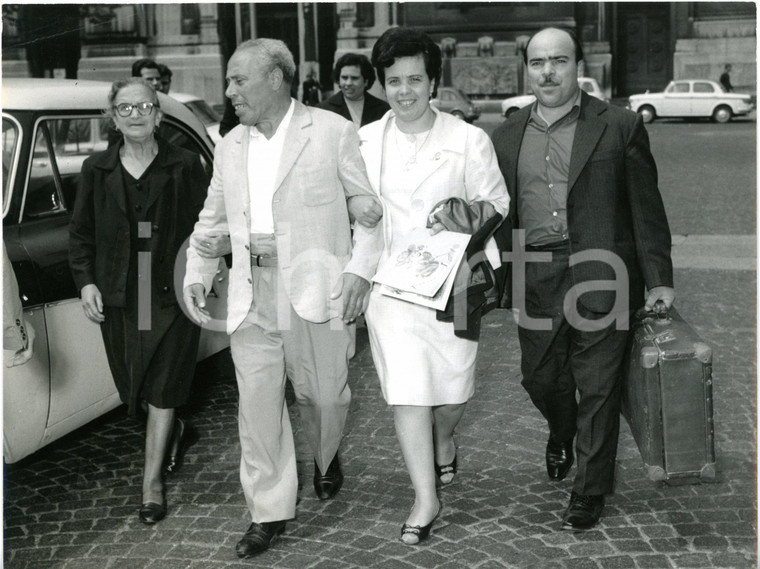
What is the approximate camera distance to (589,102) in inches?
170

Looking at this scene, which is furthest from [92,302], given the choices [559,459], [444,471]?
[559,459]

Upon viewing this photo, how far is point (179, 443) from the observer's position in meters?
5.28

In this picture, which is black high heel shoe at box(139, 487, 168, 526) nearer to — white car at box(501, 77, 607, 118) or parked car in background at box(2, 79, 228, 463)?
parked car in background at box(2, 79, 228, 463)

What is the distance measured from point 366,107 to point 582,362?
393 cm

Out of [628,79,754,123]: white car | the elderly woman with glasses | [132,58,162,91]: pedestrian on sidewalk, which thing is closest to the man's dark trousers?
the elderly woman with glasses

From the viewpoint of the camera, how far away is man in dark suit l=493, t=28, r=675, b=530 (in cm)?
420

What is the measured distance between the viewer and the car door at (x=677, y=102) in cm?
3209

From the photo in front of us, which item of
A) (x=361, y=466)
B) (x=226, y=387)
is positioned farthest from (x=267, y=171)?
(x=226, y=387)

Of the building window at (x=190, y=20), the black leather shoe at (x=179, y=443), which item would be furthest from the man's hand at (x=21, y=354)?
the building window at (x=190, y=20)

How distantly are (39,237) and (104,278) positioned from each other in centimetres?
40

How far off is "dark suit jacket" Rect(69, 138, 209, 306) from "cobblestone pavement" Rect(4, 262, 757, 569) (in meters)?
0.95

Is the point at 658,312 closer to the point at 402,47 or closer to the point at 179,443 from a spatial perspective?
the point at 402,47

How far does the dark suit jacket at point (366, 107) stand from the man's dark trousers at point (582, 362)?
11.6 feet

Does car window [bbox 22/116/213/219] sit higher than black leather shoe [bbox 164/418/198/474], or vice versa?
car window [bbox 22/116/213/219]
